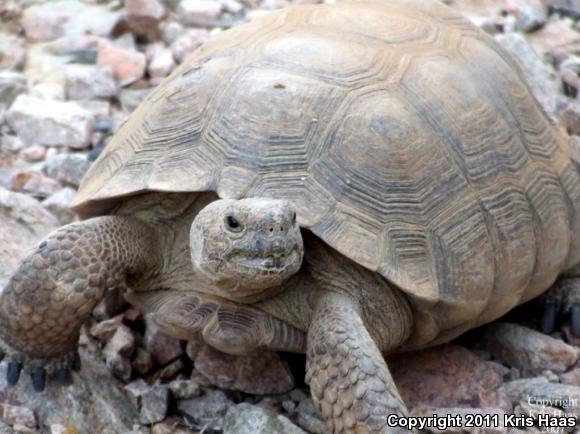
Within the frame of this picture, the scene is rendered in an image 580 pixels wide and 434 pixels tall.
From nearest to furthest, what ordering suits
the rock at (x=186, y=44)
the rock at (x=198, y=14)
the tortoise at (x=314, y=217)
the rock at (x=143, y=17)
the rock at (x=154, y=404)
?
1. the tortoise at (x=314, y=217)
2. the rock at (x=154, y=404)
3. the rock at (x=186, y=44)
4. the rock at (x=143, y=17)
5. the rock at (x=198, y=14)

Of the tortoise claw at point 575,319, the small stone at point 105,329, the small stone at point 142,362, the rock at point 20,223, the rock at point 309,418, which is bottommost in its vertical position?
the rock at point 20,223

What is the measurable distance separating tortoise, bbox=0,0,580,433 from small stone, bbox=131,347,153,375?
22cm

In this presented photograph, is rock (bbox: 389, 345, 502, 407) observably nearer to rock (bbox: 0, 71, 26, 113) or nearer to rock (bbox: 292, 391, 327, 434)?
rock (bbox: 292, 391, 327, 434)

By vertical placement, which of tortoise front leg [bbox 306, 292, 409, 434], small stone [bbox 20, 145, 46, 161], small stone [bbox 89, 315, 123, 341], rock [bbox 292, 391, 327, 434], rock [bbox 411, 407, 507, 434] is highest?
tortoise front leg [bbox 306, 292, 409, 434]

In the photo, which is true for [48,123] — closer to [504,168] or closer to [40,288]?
[40,288]

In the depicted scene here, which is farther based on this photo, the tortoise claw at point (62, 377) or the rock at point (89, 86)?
the rock at point (89, 86)

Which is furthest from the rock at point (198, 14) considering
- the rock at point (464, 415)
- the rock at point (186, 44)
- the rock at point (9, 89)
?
the rock at point (464, 415)

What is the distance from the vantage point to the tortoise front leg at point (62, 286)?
3.19 metres

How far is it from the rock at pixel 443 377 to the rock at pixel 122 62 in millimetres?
3115

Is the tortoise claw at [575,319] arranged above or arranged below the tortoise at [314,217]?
below

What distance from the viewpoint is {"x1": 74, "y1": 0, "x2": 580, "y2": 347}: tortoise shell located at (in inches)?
128

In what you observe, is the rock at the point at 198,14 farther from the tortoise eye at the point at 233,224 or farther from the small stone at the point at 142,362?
the tortoise eye at the point at 233,224

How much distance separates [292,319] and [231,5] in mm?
4199

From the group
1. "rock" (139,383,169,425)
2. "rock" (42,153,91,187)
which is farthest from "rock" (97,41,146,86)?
"rock" (139,383,169,425)
